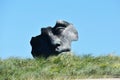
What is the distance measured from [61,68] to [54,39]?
10.1 feet

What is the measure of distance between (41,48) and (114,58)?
267 centimetres

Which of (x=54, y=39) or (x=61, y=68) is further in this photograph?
(x=54, y=39)

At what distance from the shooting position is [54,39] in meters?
15.7

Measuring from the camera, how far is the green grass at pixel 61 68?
11500mm

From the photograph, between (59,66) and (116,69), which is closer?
(116,69)

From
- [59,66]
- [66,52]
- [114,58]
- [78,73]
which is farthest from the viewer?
[66,52]

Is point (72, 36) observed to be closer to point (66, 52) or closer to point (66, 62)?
point (66, 52)

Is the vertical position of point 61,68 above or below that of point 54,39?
below

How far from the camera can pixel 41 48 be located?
1616cm

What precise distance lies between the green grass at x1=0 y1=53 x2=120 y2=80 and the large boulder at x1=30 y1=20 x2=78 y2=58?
87 cm

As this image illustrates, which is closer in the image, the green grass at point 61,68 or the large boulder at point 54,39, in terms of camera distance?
the green grass at point 61,68

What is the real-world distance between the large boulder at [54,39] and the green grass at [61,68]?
87 cm

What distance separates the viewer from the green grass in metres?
11.5

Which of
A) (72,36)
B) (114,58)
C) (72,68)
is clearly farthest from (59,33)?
(72,68)
